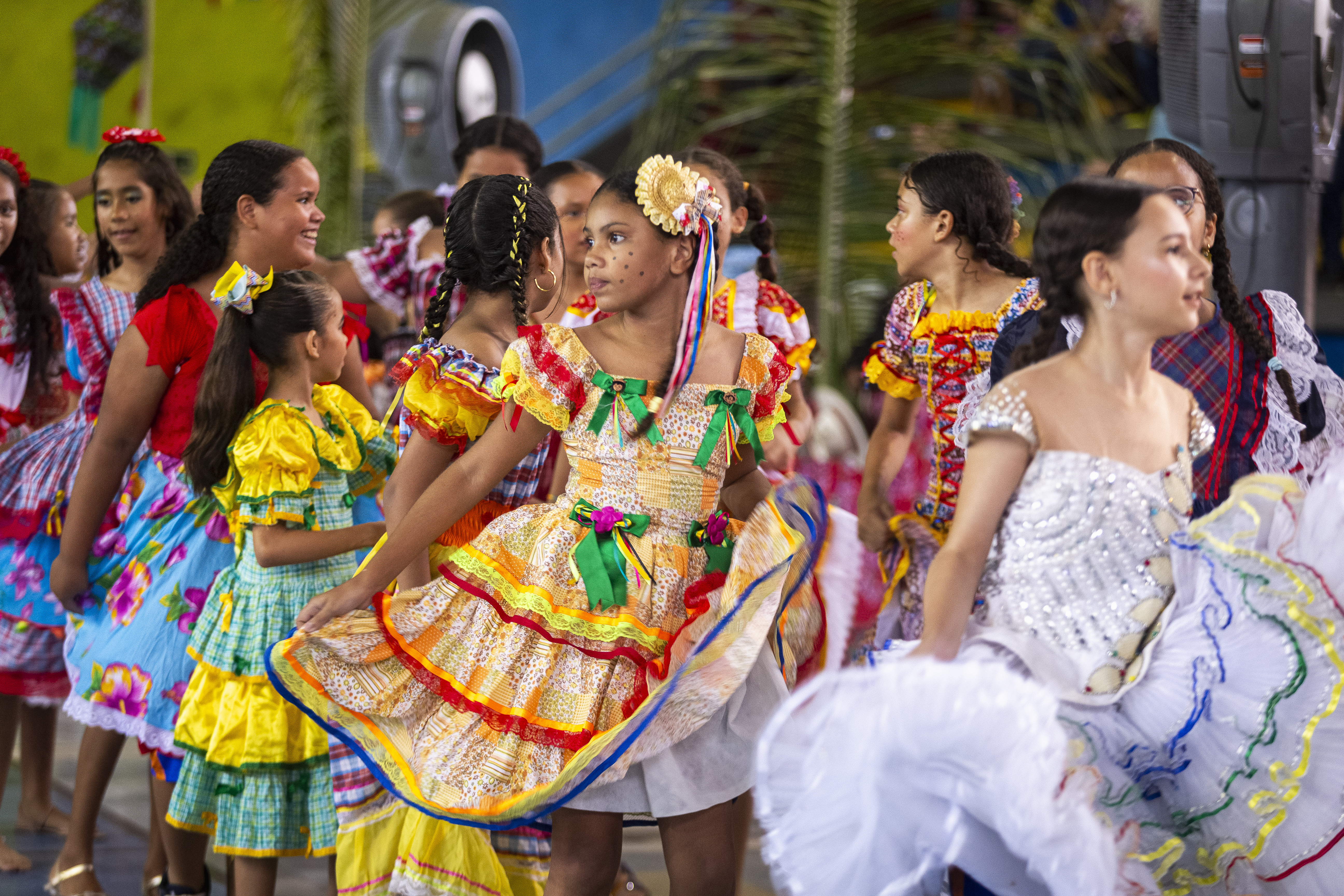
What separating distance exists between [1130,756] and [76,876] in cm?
261

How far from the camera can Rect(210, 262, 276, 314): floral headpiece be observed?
280 cm

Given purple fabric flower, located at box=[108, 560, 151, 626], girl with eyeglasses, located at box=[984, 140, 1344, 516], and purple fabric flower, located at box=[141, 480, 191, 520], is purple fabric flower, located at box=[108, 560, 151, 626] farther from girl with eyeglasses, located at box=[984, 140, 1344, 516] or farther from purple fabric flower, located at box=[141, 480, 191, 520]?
girl with eyeglasses, located at box=[984, 140, 1344, 516]

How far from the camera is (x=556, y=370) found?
7.46 feet

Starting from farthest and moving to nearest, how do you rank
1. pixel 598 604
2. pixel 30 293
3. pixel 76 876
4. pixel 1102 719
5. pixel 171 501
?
pixel 30 293 → pixel 76 876 → pixel 171 501 → pixel 598 604 → pixel 1102 719

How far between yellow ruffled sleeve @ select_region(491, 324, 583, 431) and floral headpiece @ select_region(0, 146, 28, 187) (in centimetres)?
236

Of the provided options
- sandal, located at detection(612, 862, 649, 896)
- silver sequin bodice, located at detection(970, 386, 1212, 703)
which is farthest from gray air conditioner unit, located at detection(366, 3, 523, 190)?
silver sequin bodice, located at detection(970, 386, 1212, 703)

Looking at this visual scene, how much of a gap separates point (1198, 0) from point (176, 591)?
2.96 meters

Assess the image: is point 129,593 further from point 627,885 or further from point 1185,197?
point 1185,197

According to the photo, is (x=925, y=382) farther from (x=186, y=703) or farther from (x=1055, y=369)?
(x=186, y=703)

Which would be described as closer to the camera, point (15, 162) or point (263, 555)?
point (263, 555)

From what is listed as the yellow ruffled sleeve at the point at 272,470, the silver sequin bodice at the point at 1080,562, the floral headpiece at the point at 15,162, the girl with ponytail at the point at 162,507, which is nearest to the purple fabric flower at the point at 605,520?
the silver sequin bodice at the point at 1080,562

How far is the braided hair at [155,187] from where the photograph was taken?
3.52 metres

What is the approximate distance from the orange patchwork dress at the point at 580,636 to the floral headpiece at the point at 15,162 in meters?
2.32

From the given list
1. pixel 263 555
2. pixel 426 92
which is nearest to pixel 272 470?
pixel 263 555
